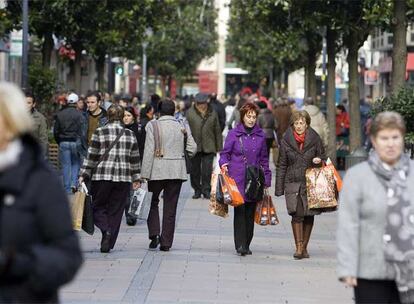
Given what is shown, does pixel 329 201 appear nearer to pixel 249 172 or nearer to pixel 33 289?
Answer: pixel 249 172

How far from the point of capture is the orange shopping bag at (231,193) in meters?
13.4

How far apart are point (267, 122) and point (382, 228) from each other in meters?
21.3

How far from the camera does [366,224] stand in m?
6.43

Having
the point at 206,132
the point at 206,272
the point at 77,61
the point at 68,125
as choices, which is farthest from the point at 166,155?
the point at 77,61

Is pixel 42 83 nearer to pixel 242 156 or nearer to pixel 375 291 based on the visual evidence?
pixel 242 156

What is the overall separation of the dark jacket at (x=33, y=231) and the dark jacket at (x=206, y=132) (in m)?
16.4

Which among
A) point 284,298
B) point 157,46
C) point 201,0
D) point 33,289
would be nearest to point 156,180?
point 284,298

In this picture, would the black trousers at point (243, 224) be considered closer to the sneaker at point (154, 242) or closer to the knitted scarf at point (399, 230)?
the sneaker at point (154, 242)

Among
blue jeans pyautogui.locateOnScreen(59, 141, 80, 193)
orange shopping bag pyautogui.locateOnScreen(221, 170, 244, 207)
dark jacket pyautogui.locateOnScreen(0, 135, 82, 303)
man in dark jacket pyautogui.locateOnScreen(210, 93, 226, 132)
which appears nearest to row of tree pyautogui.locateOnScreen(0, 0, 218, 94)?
blue jeans pyautogui.locateOnScreen(59, 141, 80, 193)

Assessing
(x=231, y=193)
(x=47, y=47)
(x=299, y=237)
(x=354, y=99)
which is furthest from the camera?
(x=47, y=47)

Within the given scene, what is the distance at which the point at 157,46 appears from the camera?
229 ft

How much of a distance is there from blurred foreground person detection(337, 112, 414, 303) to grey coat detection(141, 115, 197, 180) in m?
7.40

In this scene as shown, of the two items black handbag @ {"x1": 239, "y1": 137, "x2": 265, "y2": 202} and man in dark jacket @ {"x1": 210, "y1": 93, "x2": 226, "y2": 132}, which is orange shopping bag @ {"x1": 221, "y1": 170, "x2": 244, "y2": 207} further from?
man in dark jacket @ {"x1": 210, "y1": 93, "x2": 226, "y2": 132}

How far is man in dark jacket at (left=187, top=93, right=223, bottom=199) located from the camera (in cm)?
2142
